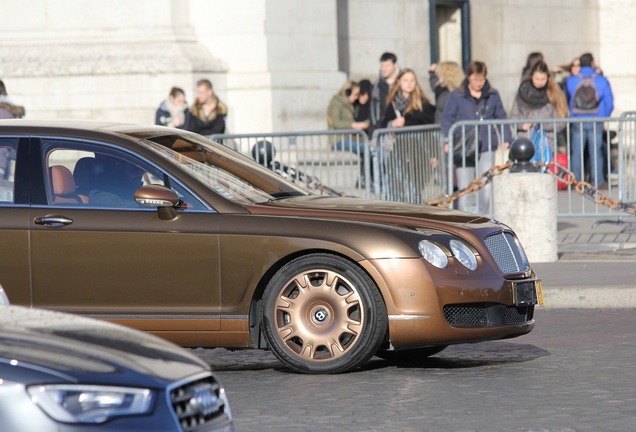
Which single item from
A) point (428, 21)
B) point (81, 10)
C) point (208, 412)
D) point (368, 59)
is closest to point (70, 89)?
point (81, 10)

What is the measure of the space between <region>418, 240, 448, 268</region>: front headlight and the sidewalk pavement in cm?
340

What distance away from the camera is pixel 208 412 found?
15.5 ft

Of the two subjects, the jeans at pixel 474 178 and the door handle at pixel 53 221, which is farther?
the jeans at pixel 474 178

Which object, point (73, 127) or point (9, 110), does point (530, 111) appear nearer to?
point (9, 110)

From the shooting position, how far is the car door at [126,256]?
827 centimetres

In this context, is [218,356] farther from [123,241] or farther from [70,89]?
[70,89]

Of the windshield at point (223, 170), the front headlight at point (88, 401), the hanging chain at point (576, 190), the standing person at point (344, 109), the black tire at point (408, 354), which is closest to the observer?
the front headlight at point (88, 401)

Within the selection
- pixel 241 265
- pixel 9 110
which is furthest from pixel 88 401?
pixel 9 110

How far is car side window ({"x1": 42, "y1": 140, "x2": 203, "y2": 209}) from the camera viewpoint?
8.43 metres

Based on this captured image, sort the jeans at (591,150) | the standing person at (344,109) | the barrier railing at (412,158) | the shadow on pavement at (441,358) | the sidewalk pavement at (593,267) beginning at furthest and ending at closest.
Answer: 1. the standing person at (344,109)
2. the jeans at (591,150)
3. the barrier railing at (412,158)
4. the sidewalk pavement at (593,267)
5. the shadow on pavement at (441,358)

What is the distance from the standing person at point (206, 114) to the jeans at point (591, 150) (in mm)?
4003

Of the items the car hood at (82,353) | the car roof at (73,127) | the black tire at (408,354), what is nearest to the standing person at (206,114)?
the car roof at (73,127)

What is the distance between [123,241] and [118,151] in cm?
56

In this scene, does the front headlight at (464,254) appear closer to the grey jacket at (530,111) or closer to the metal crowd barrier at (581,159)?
the metal crowd barrier at (581,159)
